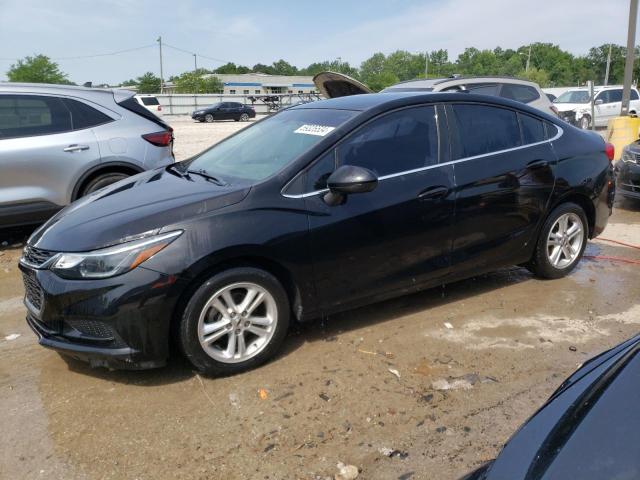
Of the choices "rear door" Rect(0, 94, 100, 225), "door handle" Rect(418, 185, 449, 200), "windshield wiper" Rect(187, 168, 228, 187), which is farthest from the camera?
"rear door" Rect(0, 94, 100, 225)

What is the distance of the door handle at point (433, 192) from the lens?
3945 millimetres

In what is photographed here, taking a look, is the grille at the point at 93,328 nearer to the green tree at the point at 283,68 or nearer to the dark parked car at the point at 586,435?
the dark parked car at the point at 586,435

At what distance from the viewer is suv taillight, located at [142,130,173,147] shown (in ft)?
21.5

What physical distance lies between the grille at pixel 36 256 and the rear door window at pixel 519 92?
852 centimetres

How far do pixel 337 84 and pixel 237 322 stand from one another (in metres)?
7.86

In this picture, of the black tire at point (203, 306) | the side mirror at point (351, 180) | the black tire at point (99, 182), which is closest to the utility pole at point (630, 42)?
the black tire at point (99, 182)

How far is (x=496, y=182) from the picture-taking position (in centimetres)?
432

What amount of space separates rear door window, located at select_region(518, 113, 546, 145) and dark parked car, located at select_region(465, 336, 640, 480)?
120 inches

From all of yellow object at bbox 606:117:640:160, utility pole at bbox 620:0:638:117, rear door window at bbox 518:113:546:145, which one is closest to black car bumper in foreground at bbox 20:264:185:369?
rear door window at bbox 518:113:546:145

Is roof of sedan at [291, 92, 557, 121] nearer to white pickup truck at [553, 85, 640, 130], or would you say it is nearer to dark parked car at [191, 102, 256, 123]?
white pickup truck at [553, 85, 640, 130]

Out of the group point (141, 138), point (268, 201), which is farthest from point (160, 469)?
point (141, 138)

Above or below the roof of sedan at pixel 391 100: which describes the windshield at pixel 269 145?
below

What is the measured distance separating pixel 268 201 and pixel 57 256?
4.10 ft

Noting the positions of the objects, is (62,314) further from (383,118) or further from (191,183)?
(383,118)
